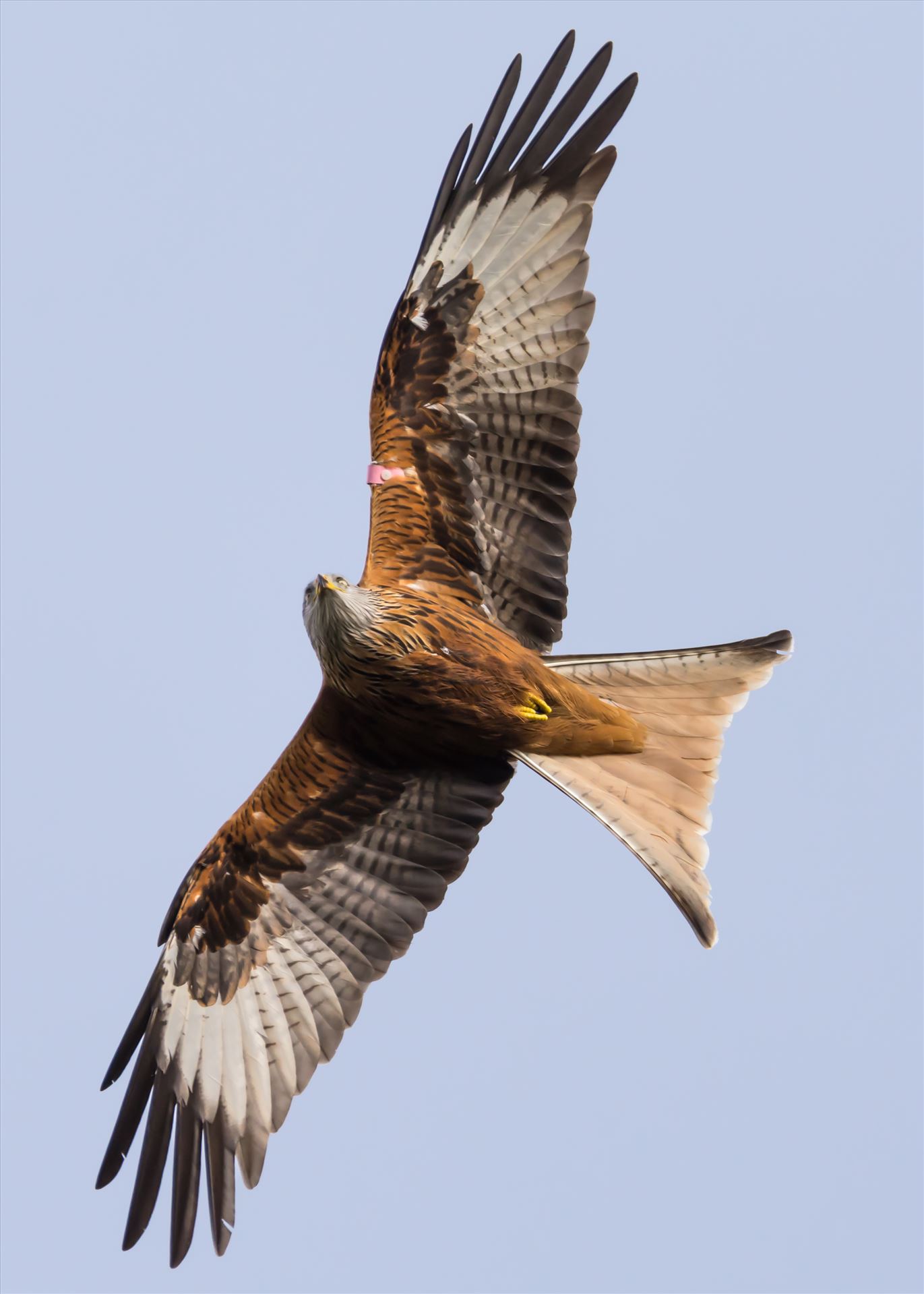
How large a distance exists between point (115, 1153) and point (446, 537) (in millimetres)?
3410

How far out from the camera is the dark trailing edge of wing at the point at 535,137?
959cm

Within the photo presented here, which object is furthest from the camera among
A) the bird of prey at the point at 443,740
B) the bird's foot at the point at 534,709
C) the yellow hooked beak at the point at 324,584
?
the bird of prey at the point at 443,740

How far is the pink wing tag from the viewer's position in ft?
31.1

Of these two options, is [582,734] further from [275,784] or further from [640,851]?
[275,784]

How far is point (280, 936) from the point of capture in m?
9.81

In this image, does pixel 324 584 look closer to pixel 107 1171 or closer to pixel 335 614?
pixel 335 614

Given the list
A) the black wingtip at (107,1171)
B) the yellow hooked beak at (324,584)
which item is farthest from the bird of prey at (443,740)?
the yellow hooked beak at (324,584)

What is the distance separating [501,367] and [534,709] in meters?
1.74

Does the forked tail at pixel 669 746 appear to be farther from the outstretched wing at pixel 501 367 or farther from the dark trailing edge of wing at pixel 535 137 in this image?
the dark trailing edge of wing at pixel 535 137

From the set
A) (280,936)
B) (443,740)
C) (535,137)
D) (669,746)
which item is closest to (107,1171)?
(280,936)

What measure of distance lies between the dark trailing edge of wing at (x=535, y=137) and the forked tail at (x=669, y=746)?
2339 millimetres

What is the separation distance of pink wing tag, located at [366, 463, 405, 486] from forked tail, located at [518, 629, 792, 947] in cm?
119

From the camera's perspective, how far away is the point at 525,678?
30.0 ft

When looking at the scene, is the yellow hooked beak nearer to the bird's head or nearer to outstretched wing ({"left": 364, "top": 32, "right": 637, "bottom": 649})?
the bird's head
